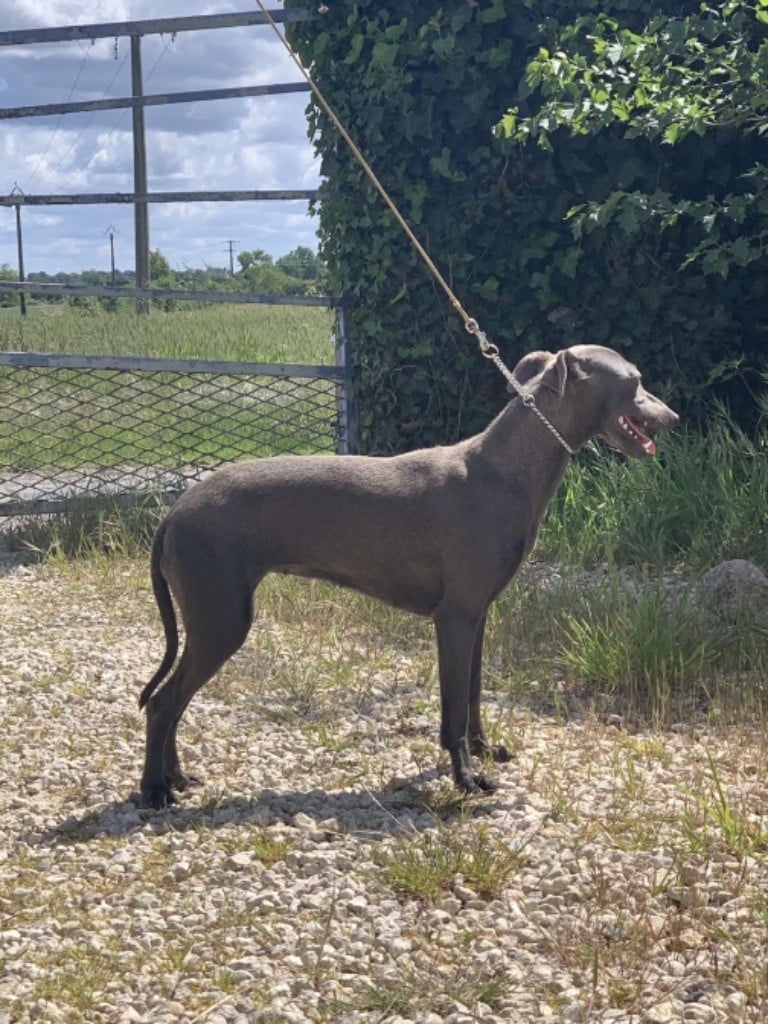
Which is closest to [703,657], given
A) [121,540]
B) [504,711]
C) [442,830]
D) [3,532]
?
[504,711]

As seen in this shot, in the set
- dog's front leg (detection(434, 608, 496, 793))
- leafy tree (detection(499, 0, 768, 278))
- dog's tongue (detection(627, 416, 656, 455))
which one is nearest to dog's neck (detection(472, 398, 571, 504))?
dog's tongue (detection(627, 416, 656, 455))

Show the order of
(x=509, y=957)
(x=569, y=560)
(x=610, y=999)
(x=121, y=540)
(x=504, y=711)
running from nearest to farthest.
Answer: (x=610, y=999) → (x=509, y=957) → (x=504, y=711) → (x=569, y=560) → (x=121, y=540)

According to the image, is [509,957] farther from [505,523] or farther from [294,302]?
[294,302]

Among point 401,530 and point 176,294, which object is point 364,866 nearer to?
point 401,530

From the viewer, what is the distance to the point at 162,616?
14.9 ft

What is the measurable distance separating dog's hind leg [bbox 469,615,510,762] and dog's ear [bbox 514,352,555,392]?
0.94 metres

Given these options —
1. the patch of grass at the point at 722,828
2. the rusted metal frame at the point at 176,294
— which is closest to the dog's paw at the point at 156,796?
the patch of grass at the point at 722,828

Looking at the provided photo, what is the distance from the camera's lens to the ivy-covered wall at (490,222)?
781 cm

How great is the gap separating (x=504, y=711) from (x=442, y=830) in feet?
4.34

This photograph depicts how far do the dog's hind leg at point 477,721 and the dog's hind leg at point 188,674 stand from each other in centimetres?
87

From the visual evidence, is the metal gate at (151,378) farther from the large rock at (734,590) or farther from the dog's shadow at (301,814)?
the dog's shadow at (301,814)

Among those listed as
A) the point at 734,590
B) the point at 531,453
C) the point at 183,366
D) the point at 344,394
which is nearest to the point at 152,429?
the point at 183,366

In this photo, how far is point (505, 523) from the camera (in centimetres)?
444

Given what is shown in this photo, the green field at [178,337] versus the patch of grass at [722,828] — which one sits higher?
the green field at [178,337]
